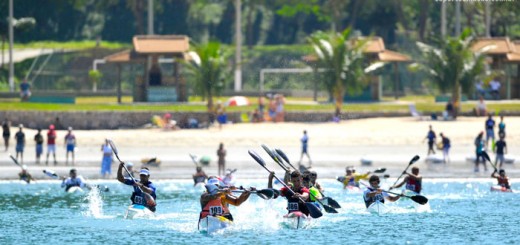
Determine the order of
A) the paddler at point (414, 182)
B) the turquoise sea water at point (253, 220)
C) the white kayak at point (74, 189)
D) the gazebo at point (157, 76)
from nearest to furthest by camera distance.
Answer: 1. the turquoise sea water at point (253, 220)
2. the paddler at point (414, 182)
3. the white kayak at point (74, 189)
4. the gazebo at point (157, 76)

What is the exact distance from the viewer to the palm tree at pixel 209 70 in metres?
65.9

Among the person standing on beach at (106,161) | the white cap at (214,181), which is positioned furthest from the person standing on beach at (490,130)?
the white cap at (214,181)

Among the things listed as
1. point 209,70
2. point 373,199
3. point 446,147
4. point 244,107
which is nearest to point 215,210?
point 373,199

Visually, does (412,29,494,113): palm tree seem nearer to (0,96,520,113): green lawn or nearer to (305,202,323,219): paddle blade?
(0,96,520,113): green lawn

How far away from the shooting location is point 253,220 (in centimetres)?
4034

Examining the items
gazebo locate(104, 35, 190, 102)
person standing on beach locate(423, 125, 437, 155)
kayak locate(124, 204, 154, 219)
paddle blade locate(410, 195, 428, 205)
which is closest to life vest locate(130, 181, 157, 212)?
kayak locate(124, 204, 154, 219)

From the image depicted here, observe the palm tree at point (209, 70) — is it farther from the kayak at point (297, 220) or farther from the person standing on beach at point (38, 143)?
the kayak at point (297, 220)

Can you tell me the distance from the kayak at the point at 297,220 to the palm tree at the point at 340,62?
103ft

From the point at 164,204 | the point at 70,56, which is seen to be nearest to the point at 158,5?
the point at 70,56

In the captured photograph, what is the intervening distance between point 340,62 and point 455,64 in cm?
589

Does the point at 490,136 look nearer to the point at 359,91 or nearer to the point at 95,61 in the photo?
the point at 359,91

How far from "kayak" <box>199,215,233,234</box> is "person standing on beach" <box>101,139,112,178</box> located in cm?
1623

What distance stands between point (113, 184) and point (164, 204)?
704 centimetres

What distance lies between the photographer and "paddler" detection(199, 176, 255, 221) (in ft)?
111
